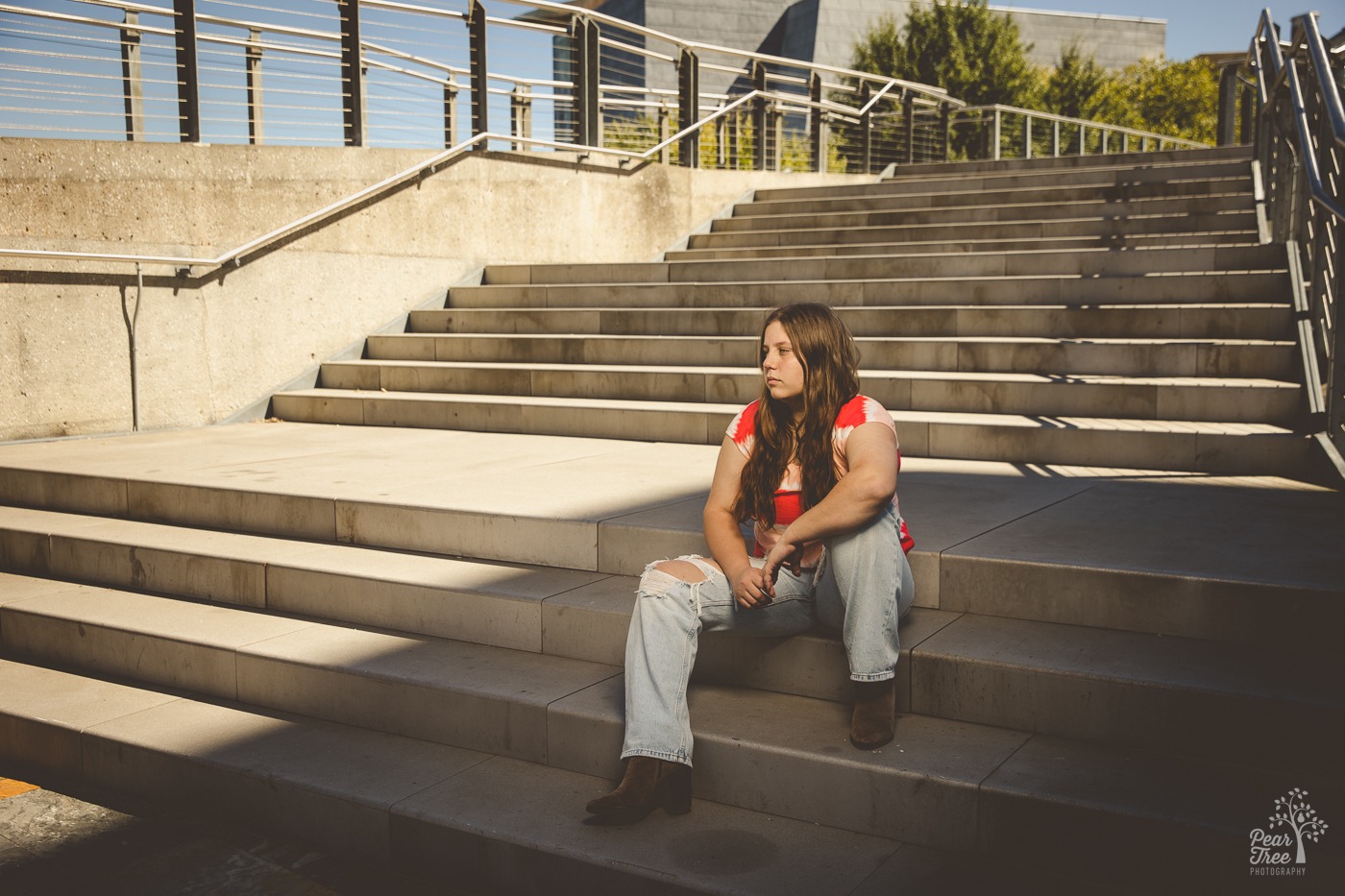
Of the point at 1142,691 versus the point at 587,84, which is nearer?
the point at 1142,691

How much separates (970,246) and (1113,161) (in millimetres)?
3621

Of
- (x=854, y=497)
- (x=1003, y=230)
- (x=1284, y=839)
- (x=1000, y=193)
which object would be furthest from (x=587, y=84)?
(x=1284, y=839)

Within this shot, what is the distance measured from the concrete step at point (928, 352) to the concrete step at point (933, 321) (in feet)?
0.33

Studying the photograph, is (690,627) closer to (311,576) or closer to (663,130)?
(311,576)

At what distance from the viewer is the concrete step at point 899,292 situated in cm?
669

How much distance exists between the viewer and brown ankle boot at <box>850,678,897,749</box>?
9.29 feet

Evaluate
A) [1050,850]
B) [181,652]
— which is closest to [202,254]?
[181,652]

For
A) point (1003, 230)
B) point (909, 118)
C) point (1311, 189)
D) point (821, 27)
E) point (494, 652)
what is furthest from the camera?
point (821, 27)

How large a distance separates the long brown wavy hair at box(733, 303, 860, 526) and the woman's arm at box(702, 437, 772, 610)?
0.03 meters

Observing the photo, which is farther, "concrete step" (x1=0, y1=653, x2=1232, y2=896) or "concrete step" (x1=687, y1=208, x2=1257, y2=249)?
"concrete step" (x1=687, y1=208, x2=1257, y2=249)

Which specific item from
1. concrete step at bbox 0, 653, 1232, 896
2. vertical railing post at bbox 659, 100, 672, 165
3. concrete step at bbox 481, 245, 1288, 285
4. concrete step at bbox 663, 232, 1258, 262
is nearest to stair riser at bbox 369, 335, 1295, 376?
concrete step at bbox 481, 245, 1288, 285

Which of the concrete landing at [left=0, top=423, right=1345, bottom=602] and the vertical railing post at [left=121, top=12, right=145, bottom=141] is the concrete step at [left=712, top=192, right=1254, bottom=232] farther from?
the vertical railing post at [left=121, top=12, right=145, bottom=141]

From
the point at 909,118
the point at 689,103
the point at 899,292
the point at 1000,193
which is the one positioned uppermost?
the point at 909,118

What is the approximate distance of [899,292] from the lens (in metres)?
7.73
